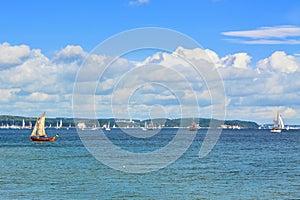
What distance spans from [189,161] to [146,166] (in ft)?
45.9

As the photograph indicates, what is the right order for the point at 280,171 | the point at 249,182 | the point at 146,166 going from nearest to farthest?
1. the point at 249,182
2. the point at 280,171
3. the point at 146,166

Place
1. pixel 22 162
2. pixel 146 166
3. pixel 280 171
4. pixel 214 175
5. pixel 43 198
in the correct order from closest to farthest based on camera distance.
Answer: pixel 43 198 < pixel 214 175 < pixel 280 171 < pixel 146 166 < pixel 22 162

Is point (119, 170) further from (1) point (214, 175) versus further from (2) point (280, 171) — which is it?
(2) point (280, 171)

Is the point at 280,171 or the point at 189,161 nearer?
the point at 280,171

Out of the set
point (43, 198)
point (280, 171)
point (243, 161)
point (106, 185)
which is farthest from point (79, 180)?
point (243, 161)

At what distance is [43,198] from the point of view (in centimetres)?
5781

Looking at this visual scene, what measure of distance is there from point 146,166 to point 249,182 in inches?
1024

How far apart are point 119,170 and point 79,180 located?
14.1m

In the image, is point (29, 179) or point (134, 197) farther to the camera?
point (29, 179)

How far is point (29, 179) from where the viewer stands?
74125 mm

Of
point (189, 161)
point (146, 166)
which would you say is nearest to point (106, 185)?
point (146, 166)

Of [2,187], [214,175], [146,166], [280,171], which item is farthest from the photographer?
[146,166]

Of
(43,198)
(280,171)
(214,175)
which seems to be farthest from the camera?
(280,171)

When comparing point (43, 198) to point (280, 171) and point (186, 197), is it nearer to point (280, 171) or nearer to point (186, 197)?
point (186, 197)
